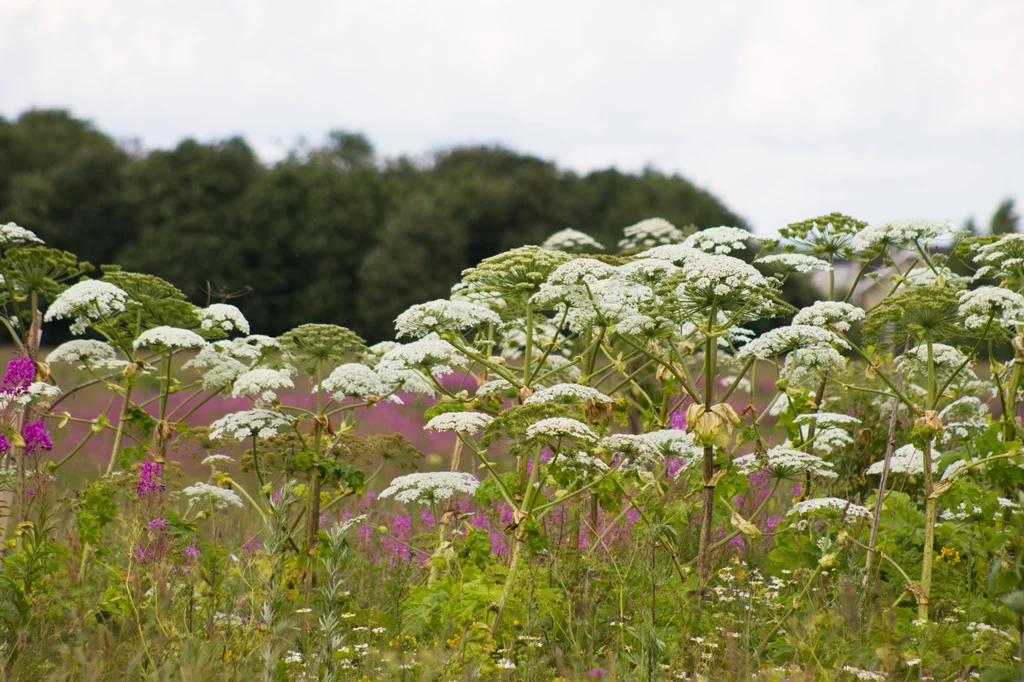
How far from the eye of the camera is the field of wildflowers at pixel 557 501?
15.6 ft

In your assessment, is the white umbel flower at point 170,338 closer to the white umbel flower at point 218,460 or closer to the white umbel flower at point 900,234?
the white umbel flower at point 218,460

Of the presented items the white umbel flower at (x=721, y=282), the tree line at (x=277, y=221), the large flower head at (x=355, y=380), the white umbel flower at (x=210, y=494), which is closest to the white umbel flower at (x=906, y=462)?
the white umbel flower at (x=721, y=282)

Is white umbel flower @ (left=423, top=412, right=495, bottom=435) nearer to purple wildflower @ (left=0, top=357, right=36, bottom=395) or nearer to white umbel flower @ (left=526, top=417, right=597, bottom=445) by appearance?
white umbel flower @ (left=526, top=417, right=597, bottom=445)

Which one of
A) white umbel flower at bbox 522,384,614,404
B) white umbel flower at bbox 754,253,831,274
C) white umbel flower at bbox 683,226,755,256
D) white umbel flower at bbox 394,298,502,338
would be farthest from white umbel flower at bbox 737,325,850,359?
white umbel flower at bbox 683,226,755,256

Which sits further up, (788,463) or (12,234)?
(12,234)

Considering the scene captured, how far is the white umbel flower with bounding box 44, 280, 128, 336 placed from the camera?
6.23 meters

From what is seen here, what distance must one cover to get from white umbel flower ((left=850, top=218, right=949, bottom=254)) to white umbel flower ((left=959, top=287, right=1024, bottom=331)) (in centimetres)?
111

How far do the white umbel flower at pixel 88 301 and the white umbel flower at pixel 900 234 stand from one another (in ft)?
18.6

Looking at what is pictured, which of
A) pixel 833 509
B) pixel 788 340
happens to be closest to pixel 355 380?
pixel 788 340

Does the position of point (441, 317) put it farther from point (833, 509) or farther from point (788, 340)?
point (833, 509)

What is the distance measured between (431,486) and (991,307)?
374 cm

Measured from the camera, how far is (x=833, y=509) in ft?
18.8

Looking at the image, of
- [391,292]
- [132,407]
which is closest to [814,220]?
[132,407]

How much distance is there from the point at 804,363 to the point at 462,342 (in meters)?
2.47
